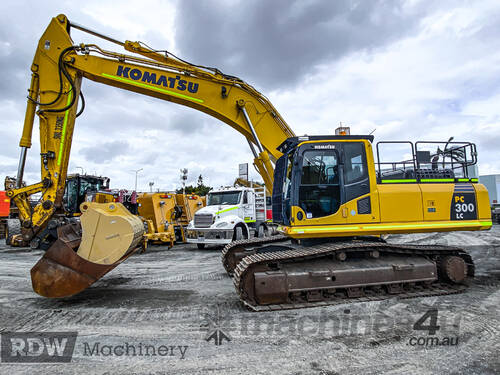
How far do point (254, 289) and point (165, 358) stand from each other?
1.88 metres

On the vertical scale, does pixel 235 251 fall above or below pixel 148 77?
below

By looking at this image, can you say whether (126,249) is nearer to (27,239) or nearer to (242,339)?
(242,339)

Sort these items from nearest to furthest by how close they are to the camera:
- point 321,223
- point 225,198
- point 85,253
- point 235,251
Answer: point 85,253
point 321,223
point 235,251
point 225,198

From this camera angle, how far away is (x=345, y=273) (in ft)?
17.0

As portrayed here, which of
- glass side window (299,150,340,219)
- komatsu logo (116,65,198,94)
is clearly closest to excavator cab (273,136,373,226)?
glass side window (299,150,340,219)

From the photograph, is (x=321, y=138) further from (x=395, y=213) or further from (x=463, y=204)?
(x=463, y=204)

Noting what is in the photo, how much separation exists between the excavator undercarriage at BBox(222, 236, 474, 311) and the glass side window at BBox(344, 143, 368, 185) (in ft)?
3.71

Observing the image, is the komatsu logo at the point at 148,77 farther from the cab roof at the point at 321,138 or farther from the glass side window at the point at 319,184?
the glass side window at the point at 319,184

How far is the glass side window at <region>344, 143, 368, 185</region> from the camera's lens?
5.68 metres

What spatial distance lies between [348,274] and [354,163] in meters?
1.90

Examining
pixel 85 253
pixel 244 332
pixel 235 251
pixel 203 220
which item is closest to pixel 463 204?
pixel 235 251

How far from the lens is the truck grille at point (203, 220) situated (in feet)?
39.2

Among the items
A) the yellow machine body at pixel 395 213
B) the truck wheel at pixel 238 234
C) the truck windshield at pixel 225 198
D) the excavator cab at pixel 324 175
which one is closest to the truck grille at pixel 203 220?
the truck wheel at pixel 238 234

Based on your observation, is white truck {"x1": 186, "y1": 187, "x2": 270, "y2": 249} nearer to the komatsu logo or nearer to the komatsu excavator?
the komatsu excavator
